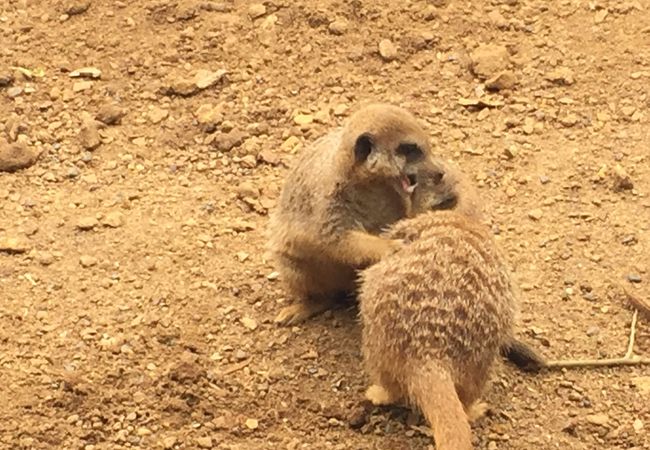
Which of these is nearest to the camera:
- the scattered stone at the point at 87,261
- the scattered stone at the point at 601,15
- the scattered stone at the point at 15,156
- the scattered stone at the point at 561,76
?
the scattered stone at the point at 87,261

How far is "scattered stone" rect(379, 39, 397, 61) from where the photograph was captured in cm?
485

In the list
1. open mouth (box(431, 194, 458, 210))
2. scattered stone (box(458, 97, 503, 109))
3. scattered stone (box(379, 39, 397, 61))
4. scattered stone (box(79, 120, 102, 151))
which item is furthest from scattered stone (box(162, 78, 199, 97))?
open mouth (box(431, 194, 458, 210))

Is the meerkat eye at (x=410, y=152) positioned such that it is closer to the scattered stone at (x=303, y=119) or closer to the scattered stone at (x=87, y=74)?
the scattered stone at (x=303, y=119)

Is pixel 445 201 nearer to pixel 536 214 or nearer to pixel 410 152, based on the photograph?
pixel 410 152

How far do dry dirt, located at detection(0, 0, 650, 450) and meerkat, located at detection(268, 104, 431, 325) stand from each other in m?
0.12

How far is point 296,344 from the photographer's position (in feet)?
12.1

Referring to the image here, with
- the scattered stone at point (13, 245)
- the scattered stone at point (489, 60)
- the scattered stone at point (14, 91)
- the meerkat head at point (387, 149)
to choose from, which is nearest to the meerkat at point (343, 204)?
the meerkat head at point (387, 149)

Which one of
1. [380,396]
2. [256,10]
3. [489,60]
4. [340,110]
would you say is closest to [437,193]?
[380,396]

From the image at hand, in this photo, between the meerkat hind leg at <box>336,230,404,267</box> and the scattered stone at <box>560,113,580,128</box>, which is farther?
the scattered stone at <box>560,113,580,128</box>

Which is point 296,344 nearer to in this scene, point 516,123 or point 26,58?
point 516,123

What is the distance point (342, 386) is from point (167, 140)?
54.7 inches

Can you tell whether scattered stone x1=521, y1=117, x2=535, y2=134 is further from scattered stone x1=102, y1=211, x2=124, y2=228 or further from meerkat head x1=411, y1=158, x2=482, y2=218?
scattered stone x1=102, y1=211, x2=124, y2=228

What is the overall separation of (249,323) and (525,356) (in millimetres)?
772

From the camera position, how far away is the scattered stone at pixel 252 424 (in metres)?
3.37
